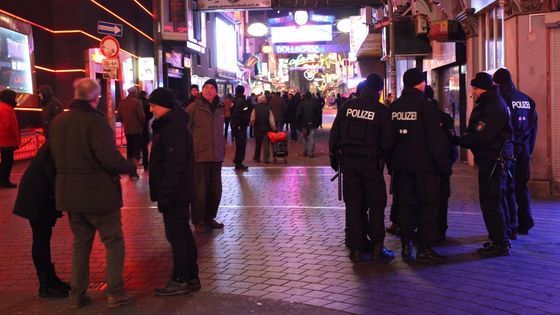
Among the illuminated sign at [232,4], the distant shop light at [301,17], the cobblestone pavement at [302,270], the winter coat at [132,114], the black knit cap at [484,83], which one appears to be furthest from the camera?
the distant shop light at [301,17]

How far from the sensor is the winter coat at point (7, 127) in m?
11.8

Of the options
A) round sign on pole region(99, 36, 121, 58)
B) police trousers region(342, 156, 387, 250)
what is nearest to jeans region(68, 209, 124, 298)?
police trousers region(342, 156, 387, 250)

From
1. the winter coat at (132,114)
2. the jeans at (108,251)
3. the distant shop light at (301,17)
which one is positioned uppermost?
the distant shop light at (301,17)

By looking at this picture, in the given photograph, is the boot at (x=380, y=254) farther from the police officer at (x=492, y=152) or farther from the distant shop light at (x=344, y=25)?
the distant shop light at (x=344, y=25)

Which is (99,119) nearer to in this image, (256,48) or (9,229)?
(9,229)

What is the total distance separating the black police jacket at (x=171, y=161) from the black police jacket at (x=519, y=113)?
158 inches

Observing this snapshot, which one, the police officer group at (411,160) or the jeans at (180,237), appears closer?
the jeans at (180,237)

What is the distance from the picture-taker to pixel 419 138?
21.3 ft

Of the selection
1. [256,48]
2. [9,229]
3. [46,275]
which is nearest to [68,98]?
[9,229]

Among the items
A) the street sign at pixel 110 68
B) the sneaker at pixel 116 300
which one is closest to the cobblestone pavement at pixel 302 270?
the sneaker at pixel 116 300

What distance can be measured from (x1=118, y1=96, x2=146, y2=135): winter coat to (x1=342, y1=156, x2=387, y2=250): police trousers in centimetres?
808

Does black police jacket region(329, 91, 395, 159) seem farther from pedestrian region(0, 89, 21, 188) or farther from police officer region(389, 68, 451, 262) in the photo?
pedestrian region(0, 89, 21, 188)

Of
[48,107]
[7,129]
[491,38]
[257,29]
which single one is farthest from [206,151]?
[257,29]

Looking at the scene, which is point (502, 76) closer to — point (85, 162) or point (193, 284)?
point (193, 284)
